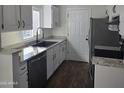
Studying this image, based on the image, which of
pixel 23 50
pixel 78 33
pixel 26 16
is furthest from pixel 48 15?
pixel 23 50

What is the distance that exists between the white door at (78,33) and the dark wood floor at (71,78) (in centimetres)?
62

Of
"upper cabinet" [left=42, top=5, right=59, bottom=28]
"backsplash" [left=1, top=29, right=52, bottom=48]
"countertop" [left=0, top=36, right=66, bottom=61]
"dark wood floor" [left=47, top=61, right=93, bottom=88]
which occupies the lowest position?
"dark wood floor" [left=47, top=61, right=93, bottom=88]

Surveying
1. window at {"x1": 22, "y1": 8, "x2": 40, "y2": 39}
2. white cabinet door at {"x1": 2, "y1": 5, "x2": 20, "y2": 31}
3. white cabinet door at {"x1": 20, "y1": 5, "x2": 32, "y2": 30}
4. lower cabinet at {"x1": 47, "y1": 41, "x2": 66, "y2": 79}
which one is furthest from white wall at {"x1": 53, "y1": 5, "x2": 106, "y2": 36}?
white cabinet door at {"x1": 2, "y1": 5, "x2": 20, "y2": 31}

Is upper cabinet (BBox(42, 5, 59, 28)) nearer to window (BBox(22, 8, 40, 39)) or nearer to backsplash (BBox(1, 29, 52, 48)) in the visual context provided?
window (BBox(22, 8, 40, 39))

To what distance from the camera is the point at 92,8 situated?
5.09 meters

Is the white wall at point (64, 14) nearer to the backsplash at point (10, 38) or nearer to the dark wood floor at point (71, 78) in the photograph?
the dark wood floor at point (71, 78)

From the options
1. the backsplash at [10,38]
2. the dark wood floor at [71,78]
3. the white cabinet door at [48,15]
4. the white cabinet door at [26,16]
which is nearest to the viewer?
the white cabinet door at [26,16]

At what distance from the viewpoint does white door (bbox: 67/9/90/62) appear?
17.1 feet

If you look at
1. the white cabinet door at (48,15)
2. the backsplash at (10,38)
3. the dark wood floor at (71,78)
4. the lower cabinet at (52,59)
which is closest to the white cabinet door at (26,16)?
the backsplash at (10,38)

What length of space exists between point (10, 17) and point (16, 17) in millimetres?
169

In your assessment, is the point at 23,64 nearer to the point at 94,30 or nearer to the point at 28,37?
the point at 28,37

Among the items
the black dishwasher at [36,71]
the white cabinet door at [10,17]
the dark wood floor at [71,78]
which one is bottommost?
the dark wood floor at [71,78]

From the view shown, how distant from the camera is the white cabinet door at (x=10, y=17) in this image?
2073 millimetres
